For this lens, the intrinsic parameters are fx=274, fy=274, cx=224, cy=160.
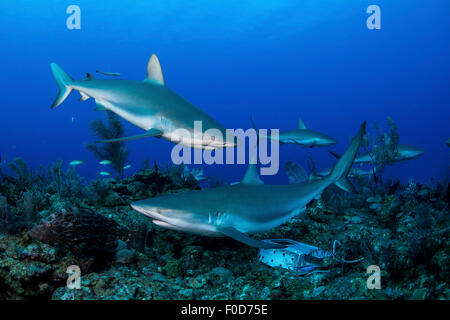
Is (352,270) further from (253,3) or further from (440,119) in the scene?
(440,119)

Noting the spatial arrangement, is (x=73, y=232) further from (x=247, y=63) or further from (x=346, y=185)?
(x=247, y=63)

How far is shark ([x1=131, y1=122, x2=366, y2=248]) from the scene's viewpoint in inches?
131

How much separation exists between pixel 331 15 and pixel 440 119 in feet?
459

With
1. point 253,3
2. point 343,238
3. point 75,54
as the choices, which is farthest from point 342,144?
point 343,238

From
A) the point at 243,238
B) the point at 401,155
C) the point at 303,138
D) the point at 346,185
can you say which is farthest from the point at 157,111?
the point at 401,155

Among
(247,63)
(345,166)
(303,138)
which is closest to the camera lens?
(345,166)

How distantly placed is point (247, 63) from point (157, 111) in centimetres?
11784

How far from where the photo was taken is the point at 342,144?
130 meters

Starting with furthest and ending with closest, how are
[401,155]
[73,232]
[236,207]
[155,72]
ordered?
[401,155] → [155,72] → [236,207] → [73,232]

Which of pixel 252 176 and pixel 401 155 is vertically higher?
pixel 252 176

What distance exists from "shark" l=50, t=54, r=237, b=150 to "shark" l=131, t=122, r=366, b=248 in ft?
2.51

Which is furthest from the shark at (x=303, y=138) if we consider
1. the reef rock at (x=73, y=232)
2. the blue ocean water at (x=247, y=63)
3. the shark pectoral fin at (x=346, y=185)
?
the blue ocean water at (x=247, y=63)

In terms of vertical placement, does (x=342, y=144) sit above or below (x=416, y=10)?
below

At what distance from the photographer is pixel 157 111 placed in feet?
13.6
